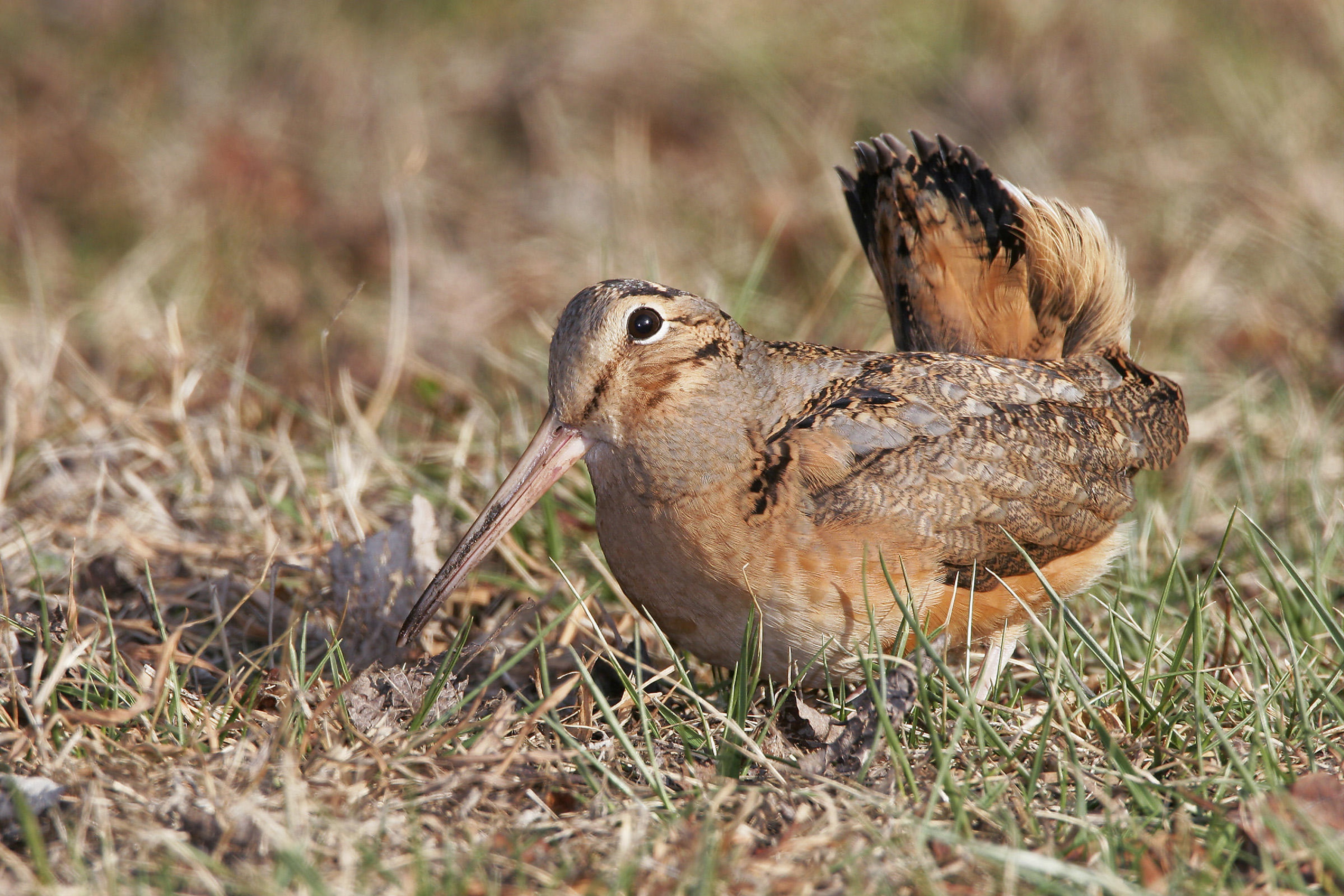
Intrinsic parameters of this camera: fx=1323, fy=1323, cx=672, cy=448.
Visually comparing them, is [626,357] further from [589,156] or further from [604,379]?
[589,156]

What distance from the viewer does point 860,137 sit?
7.27m

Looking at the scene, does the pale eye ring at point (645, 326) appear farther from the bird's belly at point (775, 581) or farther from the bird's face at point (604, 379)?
the bird's belly at point (775, 581)

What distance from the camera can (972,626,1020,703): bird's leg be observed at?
3.34m

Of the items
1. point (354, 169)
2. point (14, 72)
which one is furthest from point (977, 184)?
point (14, 72)

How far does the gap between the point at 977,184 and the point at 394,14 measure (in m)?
5.61

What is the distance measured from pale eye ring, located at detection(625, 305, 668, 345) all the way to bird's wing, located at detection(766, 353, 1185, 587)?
398mm

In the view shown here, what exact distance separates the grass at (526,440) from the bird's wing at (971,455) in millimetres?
298

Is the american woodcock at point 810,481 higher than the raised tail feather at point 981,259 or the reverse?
the reverse

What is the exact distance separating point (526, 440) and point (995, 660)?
1939mm

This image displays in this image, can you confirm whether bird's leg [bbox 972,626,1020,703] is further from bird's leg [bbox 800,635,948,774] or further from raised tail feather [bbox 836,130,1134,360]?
raised tail feather [bbox 836,130,1134,360]

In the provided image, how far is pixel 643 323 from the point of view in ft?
10.6

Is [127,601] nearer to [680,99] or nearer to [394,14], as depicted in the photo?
[680,99]

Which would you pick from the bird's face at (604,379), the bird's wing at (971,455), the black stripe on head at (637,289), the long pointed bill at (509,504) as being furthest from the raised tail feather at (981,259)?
the long pointed bill at (509,504)

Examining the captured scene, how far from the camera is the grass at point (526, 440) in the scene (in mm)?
2646
